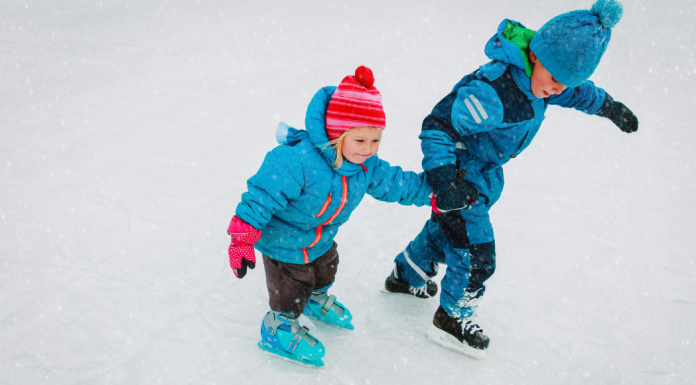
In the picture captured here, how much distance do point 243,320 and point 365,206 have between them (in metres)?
1.10

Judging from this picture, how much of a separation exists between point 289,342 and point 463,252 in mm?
792

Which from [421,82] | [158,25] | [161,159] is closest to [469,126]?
[161,159]

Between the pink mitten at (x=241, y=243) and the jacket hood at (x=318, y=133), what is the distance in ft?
1.10

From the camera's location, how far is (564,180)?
327 cm

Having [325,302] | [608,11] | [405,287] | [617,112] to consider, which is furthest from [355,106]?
[617,112]

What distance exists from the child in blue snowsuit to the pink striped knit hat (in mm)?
251

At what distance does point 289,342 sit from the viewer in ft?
6.12

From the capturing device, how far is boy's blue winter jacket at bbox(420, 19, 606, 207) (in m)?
1.61

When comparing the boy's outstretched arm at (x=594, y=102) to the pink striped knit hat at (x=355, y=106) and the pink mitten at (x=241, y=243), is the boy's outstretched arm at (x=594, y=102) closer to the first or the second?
the pink striped knit hat at (x=355, y=106)

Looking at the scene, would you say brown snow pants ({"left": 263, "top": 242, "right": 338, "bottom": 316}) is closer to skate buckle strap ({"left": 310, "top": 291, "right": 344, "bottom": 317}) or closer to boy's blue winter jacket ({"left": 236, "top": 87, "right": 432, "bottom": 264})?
boy's blue winter jacket ({"left": 236, "top": 87, "right": 432, "bottom": 264})

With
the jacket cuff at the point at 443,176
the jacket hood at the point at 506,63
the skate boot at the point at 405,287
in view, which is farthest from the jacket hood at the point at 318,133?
the skate boot at the point at 405,287

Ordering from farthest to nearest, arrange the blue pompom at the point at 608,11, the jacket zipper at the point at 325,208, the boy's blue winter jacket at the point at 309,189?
the jacket zipper at the point at 325,208 < the boy's blue winter jacket at the point at 309,189 < the blue pompom at the point at 608,11

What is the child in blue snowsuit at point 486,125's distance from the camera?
1492 mm

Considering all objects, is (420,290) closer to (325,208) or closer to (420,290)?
(420,290)
